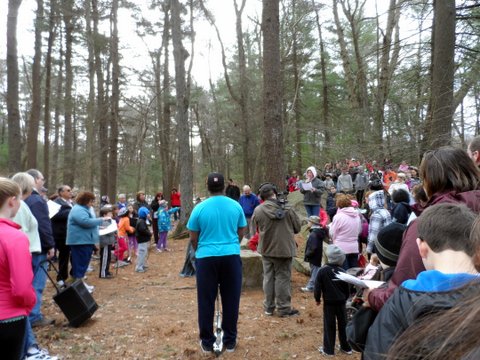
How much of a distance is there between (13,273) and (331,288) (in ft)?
10.3

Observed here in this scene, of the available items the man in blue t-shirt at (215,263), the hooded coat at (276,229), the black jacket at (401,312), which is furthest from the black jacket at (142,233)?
the black jacket at (401,312)

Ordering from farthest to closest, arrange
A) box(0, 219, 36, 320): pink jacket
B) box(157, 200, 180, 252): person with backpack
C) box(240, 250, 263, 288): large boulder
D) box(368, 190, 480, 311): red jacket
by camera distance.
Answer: box(157, 200, 180, 252): person with backpack → box(240, 250, 263, 288): large boulder → box(0, 219, 36, 320): pink jacket → box(368, 190, 480, 311): red jacket

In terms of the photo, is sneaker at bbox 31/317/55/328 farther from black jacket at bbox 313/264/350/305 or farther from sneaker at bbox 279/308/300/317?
black jacket at bbox 313/264/350/305

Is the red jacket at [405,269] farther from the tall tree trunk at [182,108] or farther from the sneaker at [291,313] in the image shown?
the tall tree trunk at [182,108]

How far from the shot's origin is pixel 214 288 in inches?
159

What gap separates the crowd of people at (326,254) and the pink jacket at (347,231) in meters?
0.02

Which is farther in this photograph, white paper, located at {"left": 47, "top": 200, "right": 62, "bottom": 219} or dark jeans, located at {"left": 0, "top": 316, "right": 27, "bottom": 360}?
white paper, located at {"left": 47, "top": 200, "right": 62, "bottom": 219}

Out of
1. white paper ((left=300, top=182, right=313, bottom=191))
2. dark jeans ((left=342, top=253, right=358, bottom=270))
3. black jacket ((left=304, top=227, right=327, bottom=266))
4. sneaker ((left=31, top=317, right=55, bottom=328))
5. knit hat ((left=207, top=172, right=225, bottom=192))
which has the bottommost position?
sneaker ((left=31, top=317, right=55, bottom=328))

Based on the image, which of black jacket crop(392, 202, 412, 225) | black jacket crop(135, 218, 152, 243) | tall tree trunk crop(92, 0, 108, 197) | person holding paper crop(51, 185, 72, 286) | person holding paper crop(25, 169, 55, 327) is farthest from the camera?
tall tree trunk crop(92, 0, 108, 197)

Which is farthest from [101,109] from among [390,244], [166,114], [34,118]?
[390,244]

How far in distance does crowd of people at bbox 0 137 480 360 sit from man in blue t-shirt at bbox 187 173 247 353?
0.04 feet

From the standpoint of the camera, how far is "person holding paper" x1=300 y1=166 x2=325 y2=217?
9.73 m

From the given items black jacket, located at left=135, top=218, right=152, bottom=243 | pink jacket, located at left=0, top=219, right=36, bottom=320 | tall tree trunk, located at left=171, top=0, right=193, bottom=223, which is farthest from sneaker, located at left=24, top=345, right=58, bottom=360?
tall tree trunk, located at left=171, top=0, right=193, bottom=223

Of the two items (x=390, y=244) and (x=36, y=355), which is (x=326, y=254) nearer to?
(x=390, y=244)
